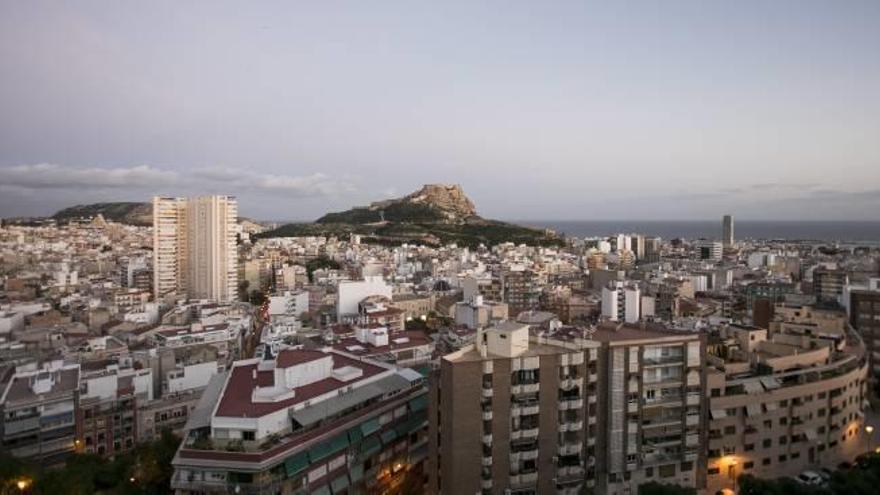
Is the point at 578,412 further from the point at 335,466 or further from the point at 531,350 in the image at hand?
the point at 335,466

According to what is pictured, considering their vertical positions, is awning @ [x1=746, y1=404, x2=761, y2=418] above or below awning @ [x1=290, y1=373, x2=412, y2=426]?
below

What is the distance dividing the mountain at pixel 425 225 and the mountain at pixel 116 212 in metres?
14.3

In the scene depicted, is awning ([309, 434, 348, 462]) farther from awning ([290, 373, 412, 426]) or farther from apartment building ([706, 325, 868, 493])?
apartment building ([706, 325, 868, 493])

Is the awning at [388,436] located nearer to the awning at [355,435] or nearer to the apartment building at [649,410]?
the awning at [355,435]

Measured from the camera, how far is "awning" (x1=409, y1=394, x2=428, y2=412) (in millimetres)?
12388

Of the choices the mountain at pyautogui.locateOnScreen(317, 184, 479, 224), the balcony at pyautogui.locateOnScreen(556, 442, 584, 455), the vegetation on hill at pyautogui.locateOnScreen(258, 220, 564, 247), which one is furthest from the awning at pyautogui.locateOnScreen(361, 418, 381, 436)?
the mountain at pyautogui.locateOnScreen(317, 184, 479, 224)

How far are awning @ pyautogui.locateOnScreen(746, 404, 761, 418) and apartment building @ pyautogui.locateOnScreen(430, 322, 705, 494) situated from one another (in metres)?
1.23

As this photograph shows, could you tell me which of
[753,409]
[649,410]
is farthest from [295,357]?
[753,409]

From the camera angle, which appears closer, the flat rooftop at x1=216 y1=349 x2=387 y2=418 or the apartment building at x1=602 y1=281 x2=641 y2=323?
the flat rooftop at x1=216 y1=349 x2=387 y2=418

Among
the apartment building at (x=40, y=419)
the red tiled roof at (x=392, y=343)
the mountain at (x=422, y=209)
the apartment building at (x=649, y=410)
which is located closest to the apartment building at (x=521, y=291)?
the red tiled roof at (x=392, y=343)

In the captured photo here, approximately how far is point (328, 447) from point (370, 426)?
107cm

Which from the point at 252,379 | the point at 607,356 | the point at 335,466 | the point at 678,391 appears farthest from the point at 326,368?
the point at 678,391

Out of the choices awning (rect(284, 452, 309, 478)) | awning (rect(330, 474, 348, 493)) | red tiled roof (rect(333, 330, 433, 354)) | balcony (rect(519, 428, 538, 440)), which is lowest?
awning (rect(330, 474, 348, 493))

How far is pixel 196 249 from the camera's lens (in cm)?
3903
